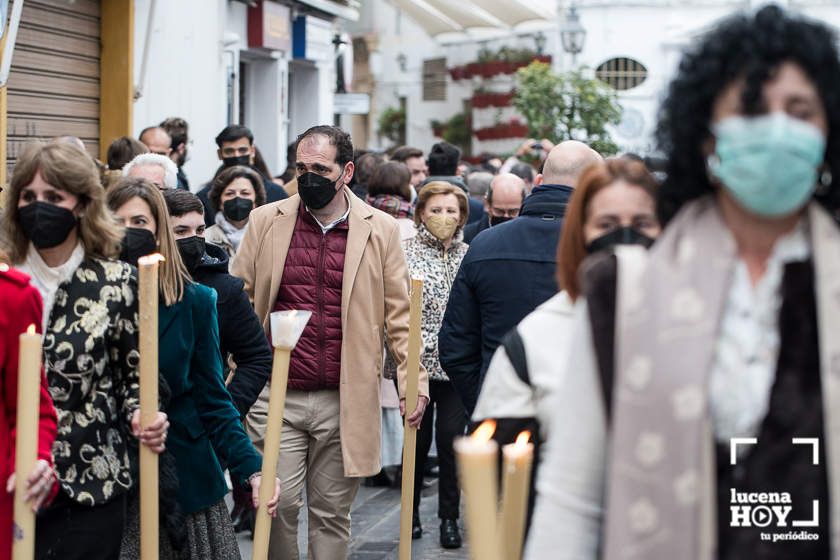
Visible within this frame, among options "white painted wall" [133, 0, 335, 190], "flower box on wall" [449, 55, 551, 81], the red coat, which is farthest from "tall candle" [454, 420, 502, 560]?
"flower box on wall" [449, 55, 551, 81]

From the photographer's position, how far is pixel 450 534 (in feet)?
27.9

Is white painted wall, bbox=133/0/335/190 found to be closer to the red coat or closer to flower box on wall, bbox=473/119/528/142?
the red coat

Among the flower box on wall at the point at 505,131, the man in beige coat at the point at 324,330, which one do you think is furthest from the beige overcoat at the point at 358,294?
the flower box on wall at the point at 505,131

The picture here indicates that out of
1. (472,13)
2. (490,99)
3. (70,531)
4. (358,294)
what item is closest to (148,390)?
(70,531)

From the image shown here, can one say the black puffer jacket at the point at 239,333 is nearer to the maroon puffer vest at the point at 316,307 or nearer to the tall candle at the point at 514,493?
the maroon puffer vest at the point at 316,307

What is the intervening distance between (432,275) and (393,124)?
3450 cm

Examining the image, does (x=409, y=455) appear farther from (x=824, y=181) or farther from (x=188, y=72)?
(x=188, y=72)

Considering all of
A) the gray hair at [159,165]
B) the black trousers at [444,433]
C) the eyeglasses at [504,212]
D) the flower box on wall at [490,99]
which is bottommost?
the black trousers at [444,433]

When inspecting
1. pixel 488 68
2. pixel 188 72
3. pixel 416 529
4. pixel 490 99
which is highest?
pixel 488 68

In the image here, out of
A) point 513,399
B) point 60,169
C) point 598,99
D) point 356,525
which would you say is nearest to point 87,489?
point 60,169

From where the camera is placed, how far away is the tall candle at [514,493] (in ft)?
8.92

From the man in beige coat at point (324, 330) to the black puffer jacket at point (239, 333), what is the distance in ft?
1.59

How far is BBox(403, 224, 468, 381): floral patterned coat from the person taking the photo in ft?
29.2

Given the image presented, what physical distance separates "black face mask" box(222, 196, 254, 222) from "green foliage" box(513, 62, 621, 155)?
15945 mm
